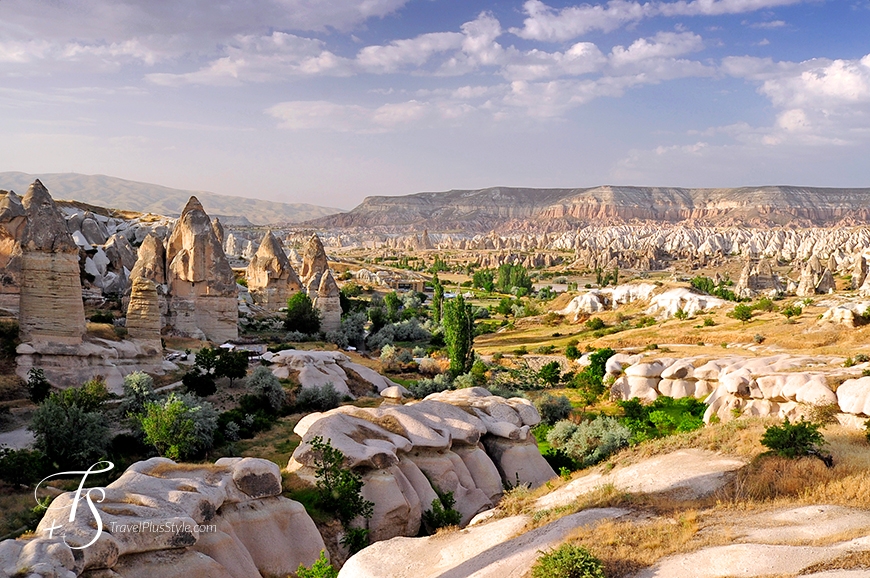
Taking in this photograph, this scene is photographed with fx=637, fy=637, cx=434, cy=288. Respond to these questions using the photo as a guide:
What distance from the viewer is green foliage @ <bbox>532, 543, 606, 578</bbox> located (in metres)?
8.04

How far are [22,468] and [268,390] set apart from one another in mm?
9632

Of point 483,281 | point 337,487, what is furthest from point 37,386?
point 483,281

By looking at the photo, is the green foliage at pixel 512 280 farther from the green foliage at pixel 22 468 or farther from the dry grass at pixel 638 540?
the dry grass at pixel 638 540

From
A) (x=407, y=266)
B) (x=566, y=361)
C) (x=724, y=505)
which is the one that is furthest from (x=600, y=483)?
(x=407, y=266)

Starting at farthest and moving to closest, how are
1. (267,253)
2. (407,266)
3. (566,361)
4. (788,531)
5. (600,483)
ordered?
(407,266) < (267,253) < (566,361) < (600,483) < (788,531)

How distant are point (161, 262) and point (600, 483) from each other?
92.4 feet

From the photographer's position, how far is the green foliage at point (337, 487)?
44.1 ft

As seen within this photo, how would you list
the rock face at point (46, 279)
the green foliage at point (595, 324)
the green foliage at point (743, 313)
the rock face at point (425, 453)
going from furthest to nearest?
the green foliage at point (595, 324)
the green foliage at point (743, 313)
the rock face at point (46, 279)
the rock face at point (425, 453)

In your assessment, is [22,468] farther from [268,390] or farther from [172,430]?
[268,390]

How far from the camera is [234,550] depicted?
10.8 meters

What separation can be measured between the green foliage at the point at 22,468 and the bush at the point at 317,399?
378 inches

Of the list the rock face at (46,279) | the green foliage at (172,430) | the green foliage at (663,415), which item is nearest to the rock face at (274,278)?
the rock face at (46,279)

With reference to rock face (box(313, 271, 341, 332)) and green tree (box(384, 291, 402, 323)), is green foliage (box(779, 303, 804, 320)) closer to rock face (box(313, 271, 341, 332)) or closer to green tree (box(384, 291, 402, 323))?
green tree (box(384, 291, 402, 323))

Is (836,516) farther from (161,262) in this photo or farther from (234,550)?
(161,262)
